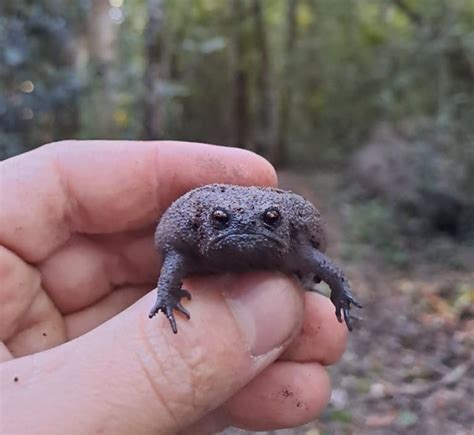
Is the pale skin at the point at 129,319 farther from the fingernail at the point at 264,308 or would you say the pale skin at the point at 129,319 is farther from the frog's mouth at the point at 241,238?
the frog's mouth at the point at 241,238

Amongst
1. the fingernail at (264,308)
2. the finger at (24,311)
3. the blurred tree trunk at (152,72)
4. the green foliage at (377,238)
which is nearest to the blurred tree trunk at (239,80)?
the green foliage at (377,238)

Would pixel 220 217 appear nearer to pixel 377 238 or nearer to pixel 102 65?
pixel 377 238

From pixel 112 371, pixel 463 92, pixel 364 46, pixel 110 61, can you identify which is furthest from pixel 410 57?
pixel 112 371

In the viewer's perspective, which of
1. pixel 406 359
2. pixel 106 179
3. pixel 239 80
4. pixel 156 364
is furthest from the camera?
pixel 239 80

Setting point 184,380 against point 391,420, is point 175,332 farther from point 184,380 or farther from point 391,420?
point 391,420

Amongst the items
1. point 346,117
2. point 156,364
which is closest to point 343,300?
point 156,364
